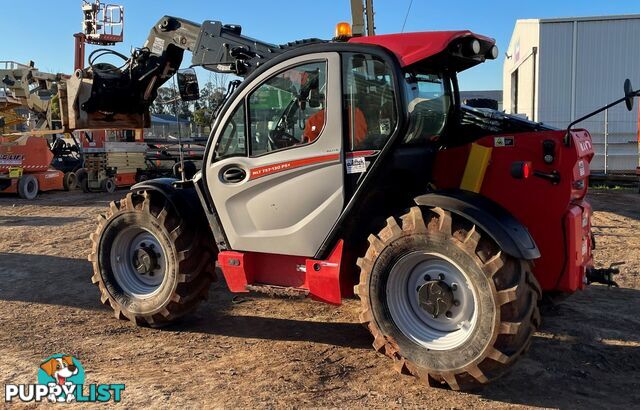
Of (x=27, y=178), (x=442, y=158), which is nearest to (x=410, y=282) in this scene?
(x=442, y=158)

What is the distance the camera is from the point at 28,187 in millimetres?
16938

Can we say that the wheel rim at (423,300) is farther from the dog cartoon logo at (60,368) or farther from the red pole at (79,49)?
the red pole at (79,49)

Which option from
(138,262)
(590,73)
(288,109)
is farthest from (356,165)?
(590,73)

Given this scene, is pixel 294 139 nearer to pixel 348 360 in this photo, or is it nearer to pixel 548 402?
pixel 348 360

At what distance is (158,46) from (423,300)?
3.71 m

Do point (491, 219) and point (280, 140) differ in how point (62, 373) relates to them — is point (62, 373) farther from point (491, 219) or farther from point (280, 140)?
point (491, 219)

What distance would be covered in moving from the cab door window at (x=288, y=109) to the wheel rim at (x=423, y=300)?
1.22m

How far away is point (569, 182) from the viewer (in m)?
4.17

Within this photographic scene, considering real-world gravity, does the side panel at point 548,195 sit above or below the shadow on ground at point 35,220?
above

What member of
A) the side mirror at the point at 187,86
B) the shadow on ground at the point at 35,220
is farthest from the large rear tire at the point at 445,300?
the shadow on ground at the point at 35,220

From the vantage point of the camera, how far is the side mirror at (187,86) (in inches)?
197

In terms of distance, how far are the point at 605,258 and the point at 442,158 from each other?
4.12 metres

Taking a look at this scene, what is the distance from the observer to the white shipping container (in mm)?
15867

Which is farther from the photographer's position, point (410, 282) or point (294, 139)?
point (294, 139)
